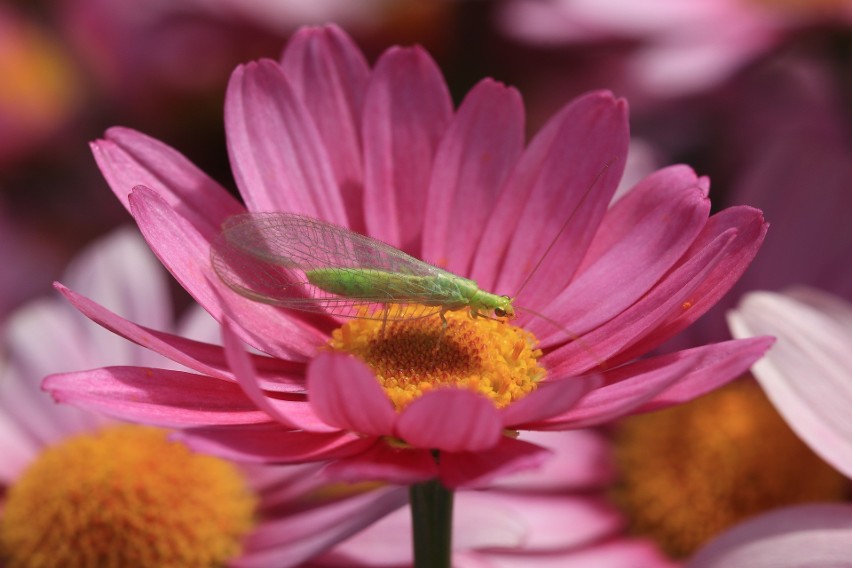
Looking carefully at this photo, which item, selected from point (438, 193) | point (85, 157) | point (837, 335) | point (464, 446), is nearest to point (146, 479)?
point (438, 193)

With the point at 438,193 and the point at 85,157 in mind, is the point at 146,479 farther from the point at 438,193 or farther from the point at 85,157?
the point at 85,157

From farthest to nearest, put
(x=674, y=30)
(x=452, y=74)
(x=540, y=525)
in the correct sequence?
(x=452, y=74) → (x=674, y=30) → (x=540, y=525)

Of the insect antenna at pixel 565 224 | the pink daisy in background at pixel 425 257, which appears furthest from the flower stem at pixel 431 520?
the insect antenna at pixel 565 224

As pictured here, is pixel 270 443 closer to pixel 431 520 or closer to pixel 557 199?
pixel 431 520

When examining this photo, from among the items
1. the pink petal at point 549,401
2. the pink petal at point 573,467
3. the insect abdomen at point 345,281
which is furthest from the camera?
the pink petal at point 573,467

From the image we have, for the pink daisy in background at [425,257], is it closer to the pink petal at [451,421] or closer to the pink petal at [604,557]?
the pink petal at [451,421]

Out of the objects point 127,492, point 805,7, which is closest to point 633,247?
point 127,492
